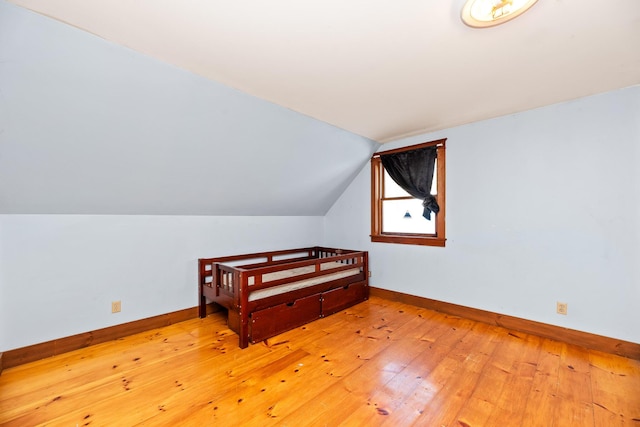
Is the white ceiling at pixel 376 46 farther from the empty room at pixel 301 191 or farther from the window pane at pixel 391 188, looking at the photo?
the window pane at pixel 391 188

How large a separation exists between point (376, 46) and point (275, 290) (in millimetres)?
2204

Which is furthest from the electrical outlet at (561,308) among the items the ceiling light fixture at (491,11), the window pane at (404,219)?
the ceiling light fixture at (491,11)

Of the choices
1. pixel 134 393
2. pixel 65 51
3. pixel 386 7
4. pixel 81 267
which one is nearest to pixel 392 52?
Answer: pixel 386 7

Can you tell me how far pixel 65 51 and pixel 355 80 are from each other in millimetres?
1756

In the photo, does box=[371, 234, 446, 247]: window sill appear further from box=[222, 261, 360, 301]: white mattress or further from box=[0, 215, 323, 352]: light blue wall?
box=[0, 215, 323, 352]: light blue wall

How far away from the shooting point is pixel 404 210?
3.69 metres

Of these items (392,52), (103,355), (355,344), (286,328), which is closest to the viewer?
(392,52)

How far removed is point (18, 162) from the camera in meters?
1.85

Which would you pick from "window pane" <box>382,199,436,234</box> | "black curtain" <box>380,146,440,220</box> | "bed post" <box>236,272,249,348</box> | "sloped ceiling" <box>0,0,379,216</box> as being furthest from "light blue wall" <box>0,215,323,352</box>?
"black curtain" <box>380,146,440,220</box>

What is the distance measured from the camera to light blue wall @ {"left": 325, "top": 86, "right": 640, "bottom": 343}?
89.2 inches

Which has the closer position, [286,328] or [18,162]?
[18,162]

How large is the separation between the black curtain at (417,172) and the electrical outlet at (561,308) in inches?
55.1

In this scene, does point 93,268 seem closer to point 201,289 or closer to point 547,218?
point 201,289

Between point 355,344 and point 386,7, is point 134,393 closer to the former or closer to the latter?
point 355,344
